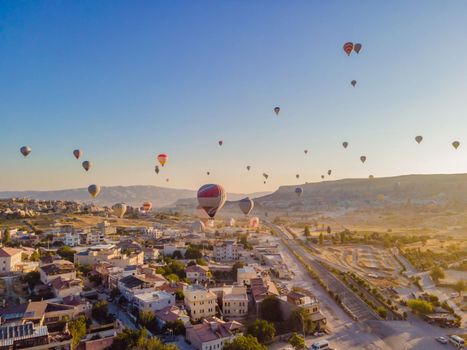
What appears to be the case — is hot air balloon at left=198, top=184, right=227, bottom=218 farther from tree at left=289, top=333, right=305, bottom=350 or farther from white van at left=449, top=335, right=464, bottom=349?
white van at left=449, top=335, right=464, bottom=349

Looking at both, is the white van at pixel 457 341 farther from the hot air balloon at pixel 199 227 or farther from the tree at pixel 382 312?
the hot air balloon at pixel 199 227

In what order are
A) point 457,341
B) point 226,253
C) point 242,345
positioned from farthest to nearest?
point 226,253 → point 457,341 → point 242,345

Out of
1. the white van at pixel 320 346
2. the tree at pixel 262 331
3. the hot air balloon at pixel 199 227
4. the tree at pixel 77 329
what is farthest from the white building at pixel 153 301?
the hot air balloon at pixel 199 227

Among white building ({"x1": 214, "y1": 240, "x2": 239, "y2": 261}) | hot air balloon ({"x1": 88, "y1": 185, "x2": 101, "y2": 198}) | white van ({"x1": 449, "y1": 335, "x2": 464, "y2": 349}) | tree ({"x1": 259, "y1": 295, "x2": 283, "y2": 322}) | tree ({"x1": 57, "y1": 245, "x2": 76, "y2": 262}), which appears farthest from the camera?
hot air balloon ({"x1": 88, "y1": 185, "x2": 101, "y2": 198})

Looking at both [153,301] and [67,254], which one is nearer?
[153,301]

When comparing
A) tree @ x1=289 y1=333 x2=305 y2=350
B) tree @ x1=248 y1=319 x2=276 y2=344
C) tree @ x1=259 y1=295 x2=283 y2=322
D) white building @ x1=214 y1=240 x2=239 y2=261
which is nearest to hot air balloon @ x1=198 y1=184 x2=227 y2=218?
tree @ x1=259 y1=295 x2=283 y2=322

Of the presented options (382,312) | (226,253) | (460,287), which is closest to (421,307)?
(382,312)

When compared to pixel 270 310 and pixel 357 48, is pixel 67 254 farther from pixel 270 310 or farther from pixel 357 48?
pixel 357 48
